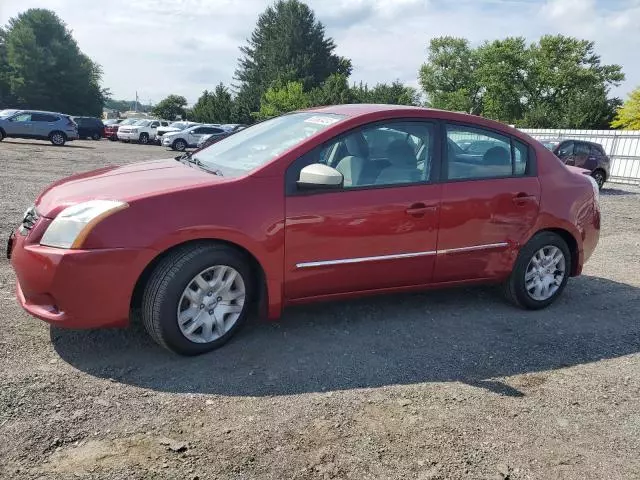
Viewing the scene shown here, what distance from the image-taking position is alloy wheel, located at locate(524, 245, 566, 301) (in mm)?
4779

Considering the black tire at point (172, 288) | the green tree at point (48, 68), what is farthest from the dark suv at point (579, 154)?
the green tree at point (48, 68)

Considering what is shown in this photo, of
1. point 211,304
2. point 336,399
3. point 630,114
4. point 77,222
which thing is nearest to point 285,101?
point 630,114

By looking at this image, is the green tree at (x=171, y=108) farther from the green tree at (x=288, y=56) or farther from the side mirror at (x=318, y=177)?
the side mirror at (x=318, y=177)

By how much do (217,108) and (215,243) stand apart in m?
57.9

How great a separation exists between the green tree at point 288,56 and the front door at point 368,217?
5760cm

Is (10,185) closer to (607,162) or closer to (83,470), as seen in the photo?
(83,470)

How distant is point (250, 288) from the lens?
3713mm

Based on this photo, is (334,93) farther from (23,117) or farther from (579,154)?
(579,154)

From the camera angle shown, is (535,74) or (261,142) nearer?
(261,142)

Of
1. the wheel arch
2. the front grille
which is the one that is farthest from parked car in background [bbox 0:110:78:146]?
the wheel arch

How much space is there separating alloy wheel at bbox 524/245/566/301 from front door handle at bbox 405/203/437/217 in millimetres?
1278

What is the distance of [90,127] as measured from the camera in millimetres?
35188

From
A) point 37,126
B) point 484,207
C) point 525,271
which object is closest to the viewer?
point 484,207

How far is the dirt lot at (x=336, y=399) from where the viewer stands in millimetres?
2594
